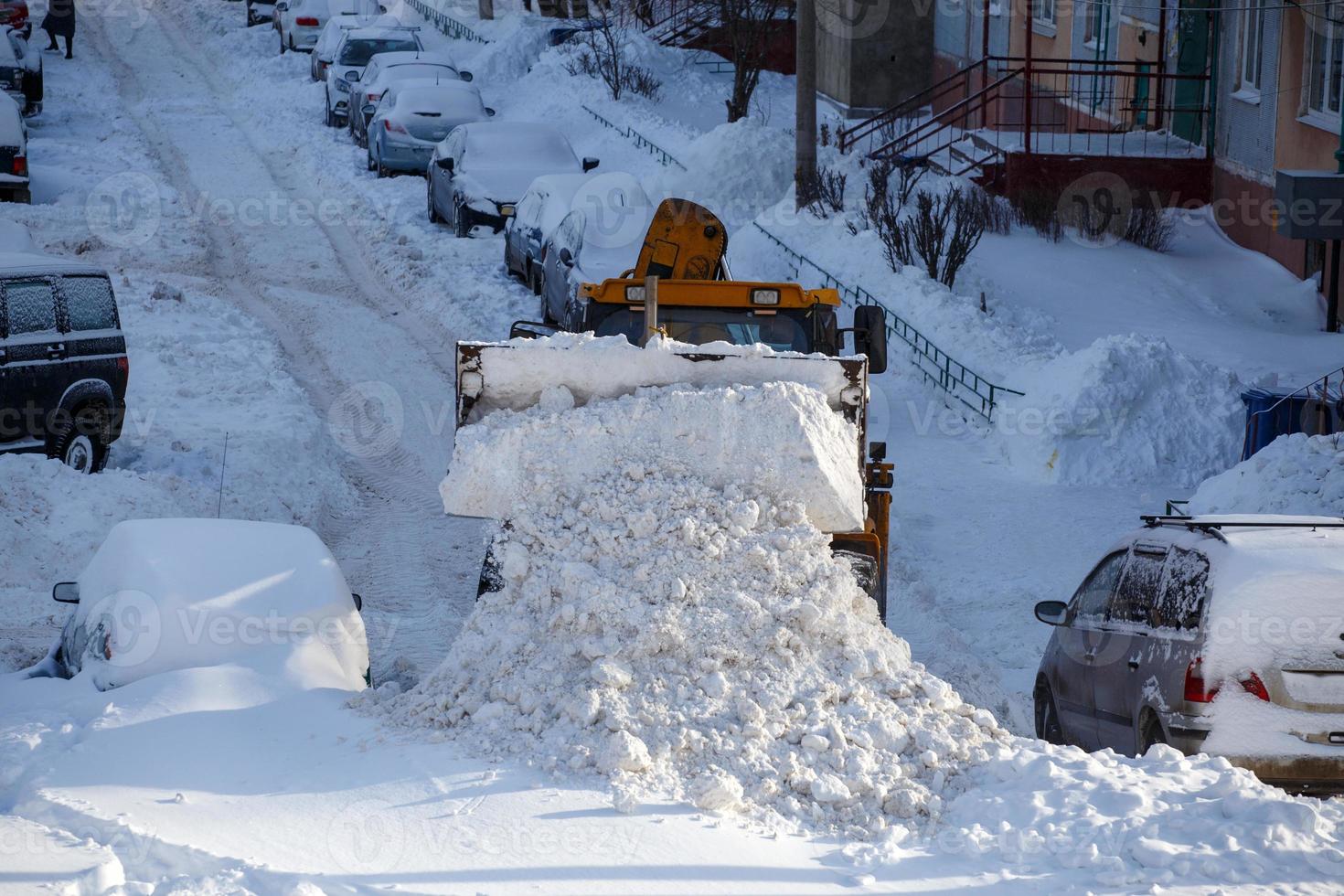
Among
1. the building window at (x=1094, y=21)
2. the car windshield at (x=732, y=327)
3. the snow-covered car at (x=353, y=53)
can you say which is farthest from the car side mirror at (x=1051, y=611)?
the snow-covered car at (x=353, y=53)

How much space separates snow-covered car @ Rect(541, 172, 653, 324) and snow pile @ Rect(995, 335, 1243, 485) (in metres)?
4.47

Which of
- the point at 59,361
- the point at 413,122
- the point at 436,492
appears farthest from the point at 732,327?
the point at 413,122

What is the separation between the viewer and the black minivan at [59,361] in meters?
11.8

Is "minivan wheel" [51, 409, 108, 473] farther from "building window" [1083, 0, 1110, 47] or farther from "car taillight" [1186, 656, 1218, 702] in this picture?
"building window" [1083, 0, 1110, 47]

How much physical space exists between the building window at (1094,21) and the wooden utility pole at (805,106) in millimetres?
5316

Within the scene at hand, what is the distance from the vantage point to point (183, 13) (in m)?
41.1

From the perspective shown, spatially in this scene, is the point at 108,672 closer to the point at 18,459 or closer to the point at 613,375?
the point at 613,375

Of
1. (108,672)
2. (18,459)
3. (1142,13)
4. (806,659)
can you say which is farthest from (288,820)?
(1142,13)

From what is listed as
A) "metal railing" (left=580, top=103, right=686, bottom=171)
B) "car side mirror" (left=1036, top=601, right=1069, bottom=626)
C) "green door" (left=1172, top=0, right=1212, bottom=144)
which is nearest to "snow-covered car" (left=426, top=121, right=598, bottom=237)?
"metal railing" (left=580, top=103, right=686, bottom=171)

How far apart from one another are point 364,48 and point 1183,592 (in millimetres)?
25018

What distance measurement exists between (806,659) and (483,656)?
4.84 feet

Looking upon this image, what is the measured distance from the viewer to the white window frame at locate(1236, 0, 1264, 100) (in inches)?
773

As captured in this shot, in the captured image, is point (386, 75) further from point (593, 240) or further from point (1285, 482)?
point (1285, 482)

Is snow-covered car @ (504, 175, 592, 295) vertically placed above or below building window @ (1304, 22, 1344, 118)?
below
